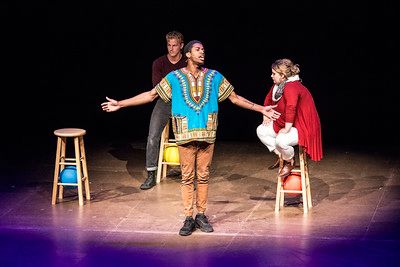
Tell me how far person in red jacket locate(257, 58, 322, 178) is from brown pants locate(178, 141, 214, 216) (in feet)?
2.21

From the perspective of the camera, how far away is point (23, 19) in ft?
45.6

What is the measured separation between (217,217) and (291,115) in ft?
3.43

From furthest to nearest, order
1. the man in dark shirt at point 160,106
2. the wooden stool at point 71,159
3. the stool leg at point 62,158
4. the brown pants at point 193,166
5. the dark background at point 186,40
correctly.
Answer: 1. the dark background at point 186,40
2. the man in dark shirt at point 160,106
3. the stool leg at point 62,158
4. the wooden stool at point 71,159
5. the brown pants at point 193,166

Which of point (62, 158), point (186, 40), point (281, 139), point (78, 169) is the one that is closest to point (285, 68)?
point (281, 139)

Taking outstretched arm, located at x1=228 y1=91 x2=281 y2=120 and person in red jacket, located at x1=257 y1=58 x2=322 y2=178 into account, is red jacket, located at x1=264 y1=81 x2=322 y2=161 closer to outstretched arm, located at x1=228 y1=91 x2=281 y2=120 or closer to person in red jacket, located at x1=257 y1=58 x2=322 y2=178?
person in red jacket, located at x1=257 y1=58 x2=322 y2=178

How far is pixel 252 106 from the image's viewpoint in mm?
8055

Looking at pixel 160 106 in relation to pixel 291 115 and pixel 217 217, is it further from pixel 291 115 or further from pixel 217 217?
pixel 291 115

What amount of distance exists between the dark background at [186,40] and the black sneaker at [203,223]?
3.80 metres

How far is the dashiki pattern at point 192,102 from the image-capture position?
784 centimetres

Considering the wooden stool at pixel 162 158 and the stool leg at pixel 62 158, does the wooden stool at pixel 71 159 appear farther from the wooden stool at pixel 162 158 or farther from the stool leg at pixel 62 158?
the wooden stool at pixel 162 158

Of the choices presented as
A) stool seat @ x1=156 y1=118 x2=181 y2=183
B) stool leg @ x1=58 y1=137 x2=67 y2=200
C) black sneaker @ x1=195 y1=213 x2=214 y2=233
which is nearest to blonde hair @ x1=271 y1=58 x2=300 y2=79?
black sneaker @ x1=195 y1=213 x2=214 y2=233

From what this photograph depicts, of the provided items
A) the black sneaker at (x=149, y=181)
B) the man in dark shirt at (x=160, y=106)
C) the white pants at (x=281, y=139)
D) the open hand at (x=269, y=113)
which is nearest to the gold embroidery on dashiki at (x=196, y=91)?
the open hand at (x=269, y=113)

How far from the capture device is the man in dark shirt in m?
9.27

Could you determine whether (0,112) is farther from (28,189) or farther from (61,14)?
(28,189)
